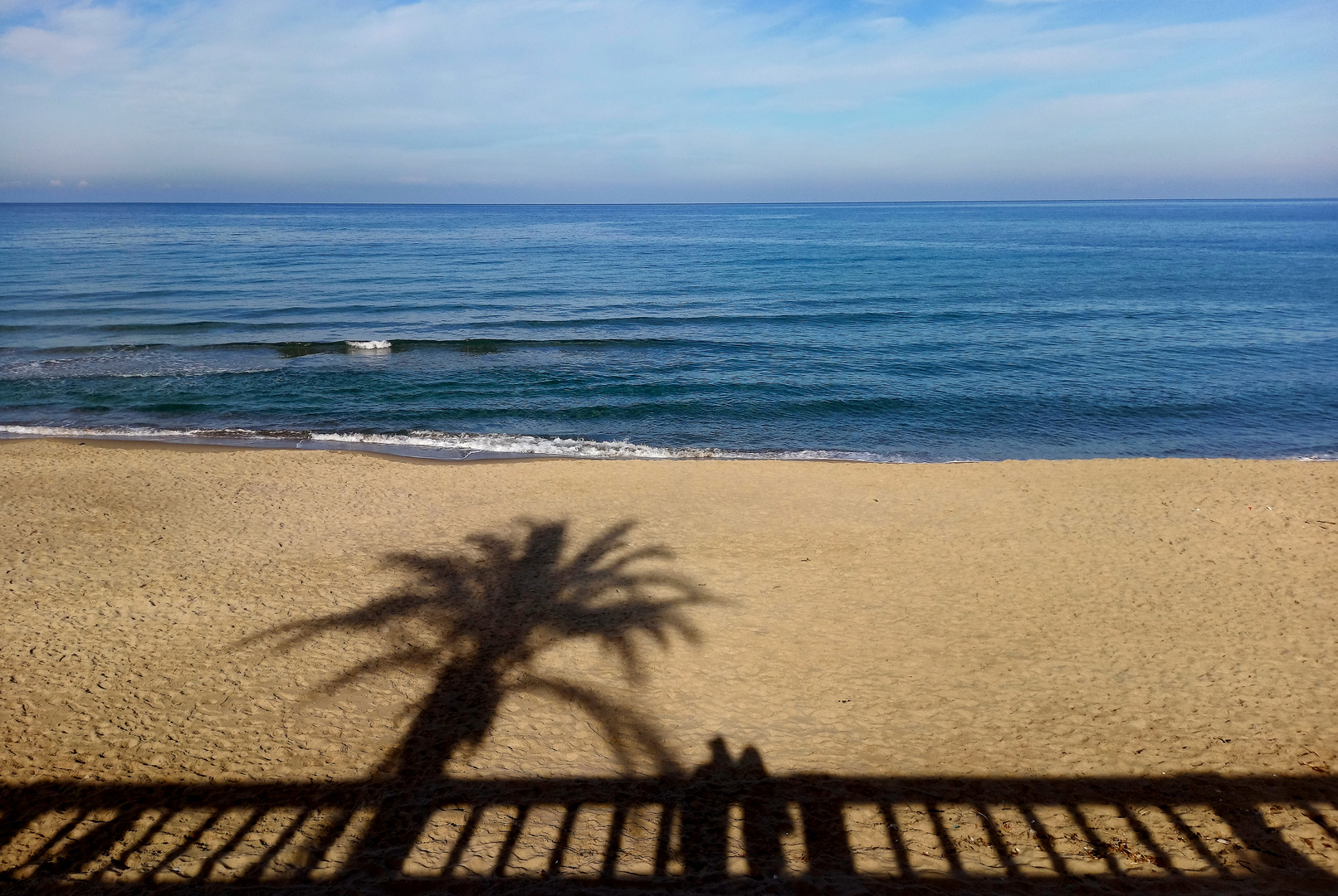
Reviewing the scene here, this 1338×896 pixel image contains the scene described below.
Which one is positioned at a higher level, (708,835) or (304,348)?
(304,348)

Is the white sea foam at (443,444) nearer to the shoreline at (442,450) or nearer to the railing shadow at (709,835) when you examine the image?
the shoreline at (442,450)

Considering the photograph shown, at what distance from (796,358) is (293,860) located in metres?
21.5

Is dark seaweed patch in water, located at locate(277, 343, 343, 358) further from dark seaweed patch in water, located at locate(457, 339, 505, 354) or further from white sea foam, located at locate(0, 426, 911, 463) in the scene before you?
white sea foam, located at locate(0, 426, 911, 463)

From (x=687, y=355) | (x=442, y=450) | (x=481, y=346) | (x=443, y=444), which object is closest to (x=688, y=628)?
(x=442, y=450)

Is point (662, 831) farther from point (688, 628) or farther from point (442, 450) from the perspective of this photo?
point (442, 450)

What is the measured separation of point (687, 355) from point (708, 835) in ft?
67.6

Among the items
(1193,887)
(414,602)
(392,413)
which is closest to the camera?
(1193,887)

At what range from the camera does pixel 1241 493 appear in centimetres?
1316

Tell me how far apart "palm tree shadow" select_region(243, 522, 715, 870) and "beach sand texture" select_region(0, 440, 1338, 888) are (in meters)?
0.05

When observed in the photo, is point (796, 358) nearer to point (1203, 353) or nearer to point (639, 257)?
point (1203, 353)

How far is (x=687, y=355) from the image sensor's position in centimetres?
2561

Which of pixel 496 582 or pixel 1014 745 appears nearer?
pixel 1014 745

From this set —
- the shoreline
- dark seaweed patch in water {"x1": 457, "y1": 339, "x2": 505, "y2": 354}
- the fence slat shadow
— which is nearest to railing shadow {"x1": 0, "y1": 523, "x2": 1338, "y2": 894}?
the fence slat shadow

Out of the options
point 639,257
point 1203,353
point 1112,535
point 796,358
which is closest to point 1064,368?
point 1203,353
